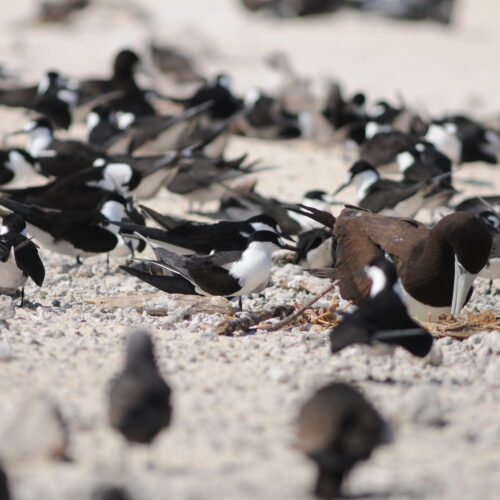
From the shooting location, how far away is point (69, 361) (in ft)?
16.0

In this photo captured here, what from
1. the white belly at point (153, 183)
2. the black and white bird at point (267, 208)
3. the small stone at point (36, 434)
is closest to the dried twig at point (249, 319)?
the small stone at point (36, 434)

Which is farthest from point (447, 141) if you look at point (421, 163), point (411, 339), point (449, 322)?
point (411, 339)

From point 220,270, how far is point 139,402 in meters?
2.58

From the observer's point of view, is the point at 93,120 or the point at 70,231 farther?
the point at 93,120

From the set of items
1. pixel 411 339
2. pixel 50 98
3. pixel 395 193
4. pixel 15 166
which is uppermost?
pixel 411 339

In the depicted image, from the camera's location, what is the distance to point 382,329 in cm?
469

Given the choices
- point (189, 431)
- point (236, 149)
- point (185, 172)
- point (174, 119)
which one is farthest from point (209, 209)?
point (189, 431)

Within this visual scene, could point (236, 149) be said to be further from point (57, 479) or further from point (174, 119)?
point (57, 479)

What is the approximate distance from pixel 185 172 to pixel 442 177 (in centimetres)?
229

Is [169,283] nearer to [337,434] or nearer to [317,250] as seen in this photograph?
[317,250]

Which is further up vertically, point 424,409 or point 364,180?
point 424,409

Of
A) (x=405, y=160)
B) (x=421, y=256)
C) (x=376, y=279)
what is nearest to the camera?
(x=376, y=279)

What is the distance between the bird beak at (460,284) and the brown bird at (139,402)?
2139 mm

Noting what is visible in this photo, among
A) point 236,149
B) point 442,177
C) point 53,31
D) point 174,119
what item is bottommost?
point 53,31
